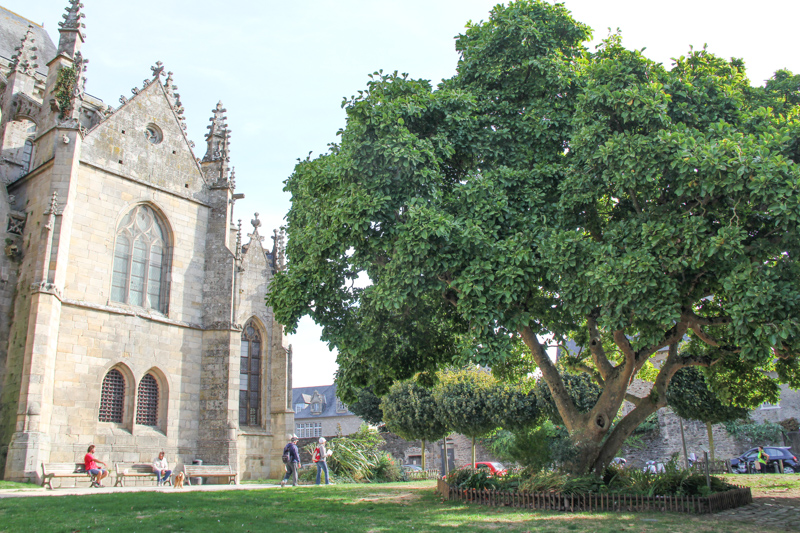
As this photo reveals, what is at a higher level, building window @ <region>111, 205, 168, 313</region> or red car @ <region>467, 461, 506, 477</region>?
building window @ <region>111, 205, 168, 313</region>

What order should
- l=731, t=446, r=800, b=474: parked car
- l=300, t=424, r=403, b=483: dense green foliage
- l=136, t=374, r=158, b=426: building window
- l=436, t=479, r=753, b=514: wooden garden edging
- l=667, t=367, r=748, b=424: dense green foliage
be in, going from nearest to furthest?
l=436, t=479, r=753, b=514: wooden garden edging → l=136, t=374, r=158, b=426: building window → l=667, t=367, r=748, b=424: dense green foliage → l=300, t=424, r=403, b=483: dense green foliage → l=731, t=446, r=800, b=474: parked car

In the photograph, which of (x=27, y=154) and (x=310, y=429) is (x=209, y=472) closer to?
(x=27, y=154)

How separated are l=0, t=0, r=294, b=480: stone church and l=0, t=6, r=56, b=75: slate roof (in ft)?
21.1

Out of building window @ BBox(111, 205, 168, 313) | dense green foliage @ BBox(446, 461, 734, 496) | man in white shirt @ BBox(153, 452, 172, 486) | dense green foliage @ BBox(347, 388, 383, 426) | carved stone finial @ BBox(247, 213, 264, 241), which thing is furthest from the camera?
dense green foliage @ BBox(347, 388, 383, 426)

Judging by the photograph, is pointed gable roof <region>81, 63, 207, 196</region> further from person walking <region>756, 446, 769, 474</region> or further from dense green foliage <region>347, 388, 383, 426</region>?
person walking <region>756, 446, 769, 474</region>

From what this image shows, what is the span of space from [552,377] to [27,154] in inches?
855

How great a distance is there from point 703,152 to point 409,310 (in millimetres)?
6461

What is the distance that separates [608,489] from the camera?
36.1 feet

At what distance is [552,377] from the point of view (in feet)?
42.0

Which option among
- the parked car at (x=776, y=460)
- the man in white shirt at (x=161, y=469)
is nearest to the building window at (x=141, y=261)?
the man in white shirt at (x=161, y=469)

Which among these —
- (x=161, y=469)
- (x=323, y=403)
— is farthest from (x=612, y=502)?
(x=323, y=403)

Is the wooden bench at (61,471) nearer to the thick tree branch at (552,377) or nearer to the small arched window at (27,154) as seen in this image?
the thick tree branch at (552,377)

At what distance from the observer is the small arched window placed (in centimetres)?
2295

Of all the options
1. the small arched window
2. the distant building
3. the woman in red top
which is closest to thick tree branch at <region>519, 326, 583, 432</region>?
the woman in red top
